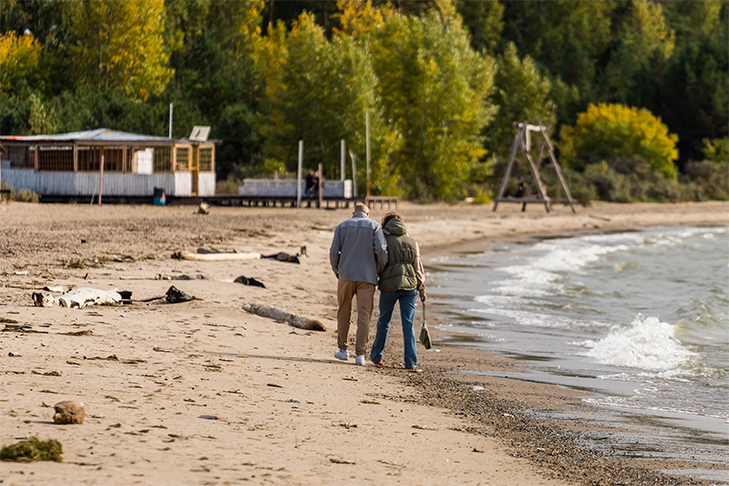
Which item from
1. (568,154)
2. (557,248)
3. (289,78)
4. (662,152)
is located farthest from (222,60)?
(557,248)

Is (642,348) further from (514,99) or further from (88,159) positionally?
(514,99)

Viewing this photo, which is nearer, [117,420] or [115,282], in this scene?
[117,420]

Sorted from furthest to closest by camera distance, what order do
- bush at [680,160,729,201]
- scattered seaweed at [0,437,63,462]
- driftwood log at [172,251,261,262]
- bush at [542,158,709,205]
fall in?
bush at [680,160,729,201] → bush at [542,158,709,205] → driftwood log at [172,251,261,262] → scattered seaweed at [0,437,63,462]

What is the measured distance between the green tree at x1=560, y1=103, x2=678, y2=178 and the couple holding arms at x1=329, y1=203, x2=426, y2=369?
50.7 m

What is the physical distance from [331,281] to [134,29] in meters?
41.6

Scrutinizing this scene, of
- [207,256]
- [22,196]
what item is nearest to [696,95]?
[22,196]

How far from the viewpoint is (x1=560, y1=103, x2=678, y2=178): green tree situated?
186 feet

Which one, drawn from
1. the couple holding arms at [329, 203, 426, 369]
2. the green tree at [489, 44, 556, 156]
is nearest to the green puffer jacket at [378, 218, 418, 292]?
the couple holding arms at [329, 203, 426, 369]

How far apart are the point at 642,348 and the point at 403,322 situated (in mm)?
3736

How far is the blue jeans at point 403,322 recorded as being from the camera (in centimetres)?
921

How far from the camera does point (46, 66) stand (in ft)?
175

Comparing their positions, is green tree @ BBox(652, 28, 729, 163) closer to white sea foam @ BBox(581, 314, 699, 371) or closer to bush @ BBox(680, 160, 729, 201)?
bush @ BBox(680, 160, 729, 201)

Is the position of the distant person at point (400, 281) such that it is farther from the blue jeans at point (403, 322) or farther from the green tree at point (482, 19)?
the green tree at point (482, 19)

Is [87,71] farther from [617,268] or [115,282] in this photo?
[115,282]
